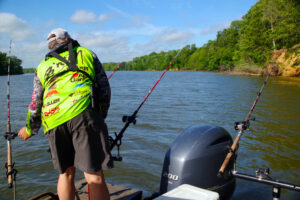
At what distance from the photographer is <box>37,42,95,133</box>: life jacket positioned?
2246 millimetres

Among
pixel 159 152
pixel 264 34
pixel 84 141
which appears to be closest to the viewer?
pixel 84 141

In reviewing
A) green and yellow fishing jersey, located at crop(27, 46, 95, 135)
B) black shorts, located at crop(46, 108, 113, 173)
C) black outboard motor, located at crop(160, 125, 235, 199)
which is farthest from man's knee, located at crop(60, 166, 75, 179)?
black outboard motor, located at crop(160, 125, 235, 199)

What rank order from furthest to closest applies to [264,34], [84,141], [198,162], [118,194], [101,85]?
[264,34], [118,194], [198,162], [101,85], [84,141]

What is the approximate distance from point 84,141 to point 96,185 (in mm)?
419

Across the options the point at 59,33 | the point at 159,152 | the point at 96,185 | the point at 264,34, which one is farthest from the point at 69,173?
the point at 264,34

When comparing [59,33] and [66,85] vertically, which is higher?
[59,33]

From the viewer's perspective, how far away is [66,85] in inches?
89.0

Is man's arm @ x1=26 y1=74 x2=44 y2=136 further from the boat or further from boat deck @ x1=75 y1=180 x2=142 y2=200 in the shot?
boat deck @ x1=75 y1=180 x2=142 y2=200

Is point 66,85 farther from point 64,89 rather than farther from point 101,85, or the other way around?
point 101,85

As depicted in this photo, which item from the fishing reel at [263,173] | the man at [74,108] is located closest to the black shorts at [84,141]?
the man at [74,108]

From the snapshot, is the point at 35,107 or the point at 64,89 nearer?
the point at 64,89

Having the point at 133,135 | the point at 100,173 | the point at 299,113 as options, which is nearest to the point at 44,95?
the point at 100,173

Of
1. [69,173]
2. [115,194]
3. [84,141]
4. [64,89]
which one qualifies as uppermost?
[64,89]

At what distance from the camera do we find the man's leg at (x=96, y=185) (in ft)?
7.58
